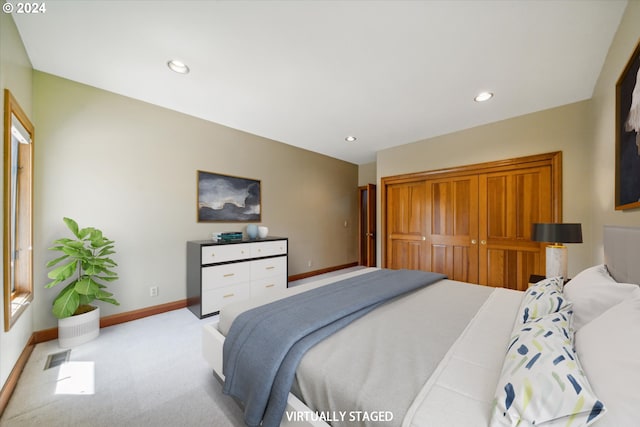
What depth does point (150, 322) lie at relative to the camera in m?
2.71

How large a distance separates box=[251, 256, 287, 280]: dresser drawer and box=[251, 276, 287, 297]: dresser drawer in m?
0.05

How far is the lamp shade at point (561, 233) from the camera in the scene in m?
2.10

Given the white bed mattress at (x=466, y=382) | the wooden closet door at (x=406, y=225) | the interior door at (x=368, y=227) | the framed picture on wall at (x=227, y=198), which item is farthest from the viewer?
the interior door at (x=368, y=227)

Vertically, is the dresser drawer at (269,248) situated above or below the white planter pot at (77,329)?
above

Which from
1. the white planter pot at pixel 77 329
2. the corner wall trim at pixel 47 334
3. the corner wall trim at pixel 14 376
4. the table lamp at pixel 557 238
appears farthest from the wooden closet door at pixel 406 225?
the corner wall trim at pixel 14 376

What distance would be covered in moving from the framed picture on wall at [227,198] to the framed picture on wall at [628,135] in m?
3.88

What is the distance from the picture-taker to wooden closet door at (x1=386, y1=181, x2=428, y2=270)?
13.4 feet

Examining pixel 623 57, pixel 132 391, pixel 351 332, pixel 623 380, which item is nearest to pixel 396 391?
pixel 351 332

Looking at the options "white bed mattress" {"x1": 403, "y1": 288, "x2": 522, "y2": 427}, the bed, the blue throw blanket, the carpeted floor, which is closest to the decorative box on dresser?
the carpeted floor

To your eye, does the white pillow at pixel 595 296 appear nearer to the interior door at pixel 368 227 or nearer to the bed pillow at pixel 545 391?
the bed pillow at pixel 545 391

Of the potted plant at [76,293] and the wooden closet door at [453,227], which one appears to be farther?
the wooden closet door at [453,227]

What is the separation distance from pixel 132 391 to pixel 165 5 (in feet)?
8.53

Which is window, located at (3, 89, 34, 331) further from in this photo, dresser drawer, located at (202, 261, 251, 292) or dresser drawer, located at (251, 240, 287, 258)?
dresser drawer, located at (251, 240, 287, 258)

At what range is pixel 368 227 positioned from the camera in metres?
5.34
